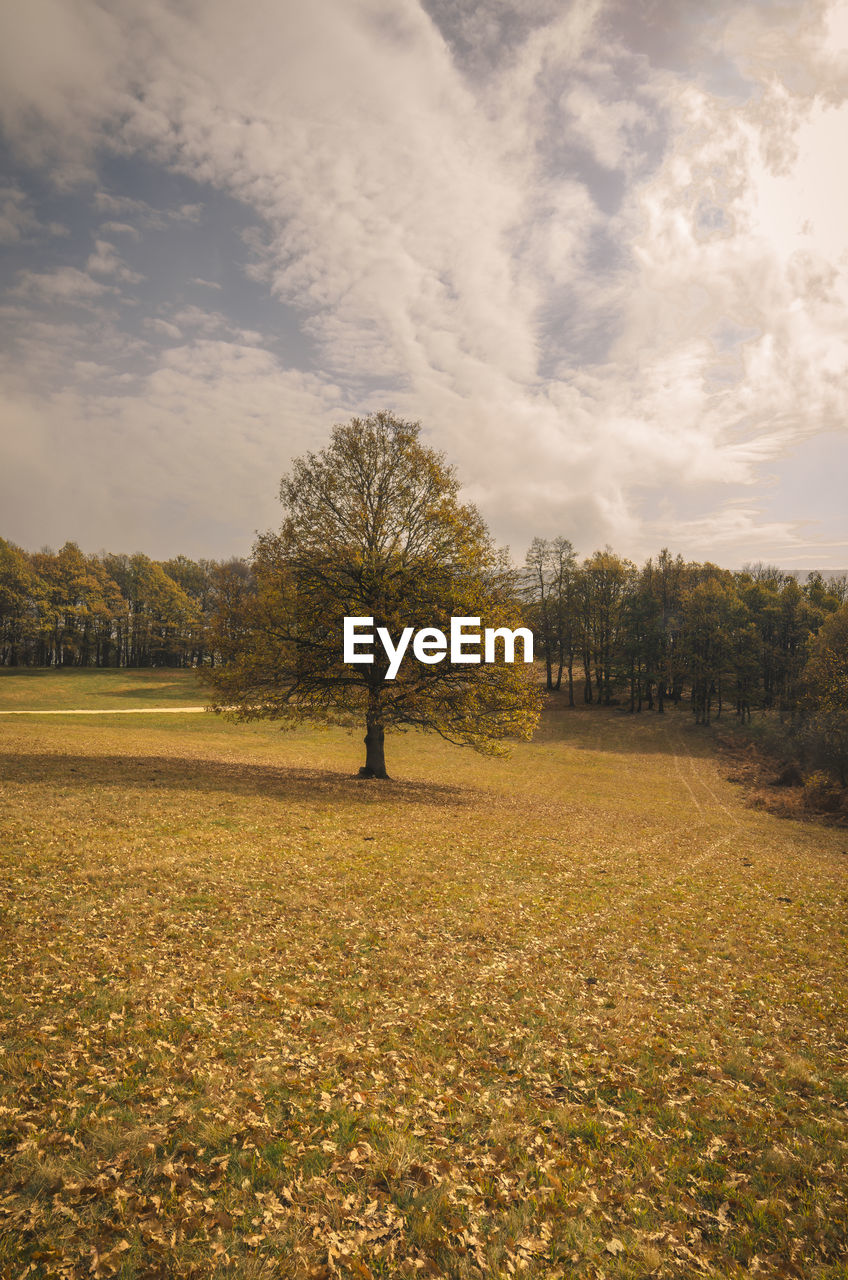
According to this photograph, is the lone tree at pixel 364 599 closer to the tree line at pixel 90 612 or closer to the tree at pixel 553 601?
the tree at pixel 553 601

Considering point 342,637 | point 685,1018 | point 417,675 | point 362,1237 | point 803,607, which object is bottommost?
point 685,1018

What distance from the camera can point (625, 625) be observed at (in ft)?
209

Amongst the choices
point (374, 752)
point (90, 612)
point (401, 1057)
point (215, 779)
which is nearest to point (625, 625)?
point (374, 752)

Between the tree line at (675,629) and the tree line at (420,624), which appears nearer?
the tree line at (420,624)

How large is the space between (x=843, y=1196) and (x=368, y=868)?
9.70 metres

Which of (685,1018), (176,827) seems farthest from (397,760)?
(685,1018)

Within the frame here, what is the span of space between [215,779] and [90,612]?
71.6 metres

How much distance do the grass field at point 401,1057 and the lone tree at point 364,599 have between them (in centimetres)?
756

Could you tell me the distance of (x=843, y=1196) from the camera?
522 centimetres

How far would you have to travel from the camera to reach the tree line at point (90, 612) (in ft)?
251

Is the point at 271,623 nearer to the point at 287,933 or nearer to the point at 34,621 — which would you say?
the point at 287,933

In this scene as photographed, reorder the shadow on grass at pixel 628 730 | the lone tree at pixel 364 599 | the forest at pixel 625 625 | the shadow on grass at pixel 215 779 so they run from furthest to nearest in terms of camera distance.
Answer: the forest at pixel 625 625, the shadow on grass at pixel 628 730, the lone tree at pixel 364 599, the shadow on grass at pixel 215 779

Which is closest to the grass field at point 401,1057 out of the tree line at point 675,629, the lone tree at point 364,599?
the lone tree at point 364,599

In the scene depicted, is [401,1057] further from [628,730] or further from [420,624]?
[628,730]
